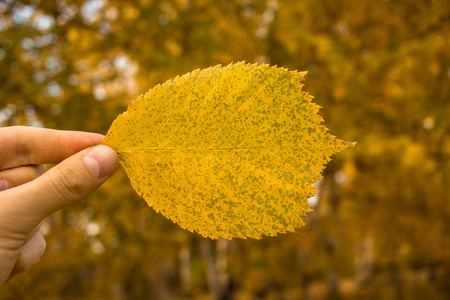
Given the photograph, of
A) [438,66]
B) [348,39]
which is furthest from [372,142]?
[348,39]

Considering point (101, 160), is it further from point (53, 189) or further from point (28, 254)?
point (28, 254)

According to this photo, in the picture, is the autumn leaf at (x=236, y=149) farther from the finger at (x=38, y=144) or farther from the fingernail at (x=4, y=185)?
the fingernail at (x=4, y=185)

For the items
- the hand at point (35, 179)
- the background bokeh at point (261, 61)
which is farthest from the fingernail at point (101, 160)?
the background bokeh at point (261, 61)

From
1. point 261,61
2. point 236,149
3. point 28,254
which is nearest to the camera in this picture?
point 236,149

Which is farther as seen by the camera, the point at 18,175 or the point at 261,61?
the point at 261,61

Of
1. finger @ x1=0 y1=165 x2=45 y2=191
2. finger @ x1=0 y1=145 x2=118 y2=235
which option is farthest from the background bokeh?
finger @ x1=0 y1=145 x2=118 y2=235

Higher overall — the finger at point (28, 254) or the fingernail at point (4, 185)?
the fingernail at point (4, 185)

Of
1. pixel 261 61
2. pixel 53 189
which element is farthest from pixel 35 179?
pixel 261 61

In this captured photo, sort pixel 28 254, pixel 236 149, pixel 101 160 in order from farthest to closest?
pixel 28 254 → pixel 101 160 → pixel 236 149

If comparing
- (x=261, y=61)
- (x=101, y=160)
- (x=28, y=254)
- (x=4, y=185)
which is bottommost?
(x=28, y=254)
